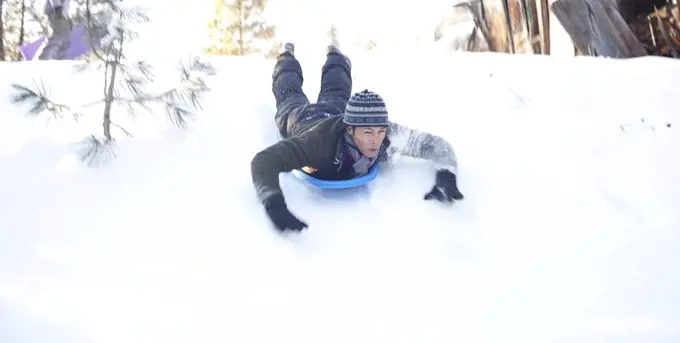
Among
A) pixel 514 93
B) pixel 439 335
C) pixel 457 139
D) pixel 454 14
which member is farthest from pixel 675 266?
pixel 454 14

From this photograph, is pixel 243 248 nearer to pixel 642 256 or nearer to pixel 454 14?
pixel 642 256

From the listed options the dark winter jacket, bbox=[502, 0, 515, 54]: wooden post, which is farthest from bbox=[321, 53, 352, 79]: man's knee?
bbox=[502, 0, 515, 54]: wooden post

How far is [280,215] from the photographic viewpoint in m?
2.19

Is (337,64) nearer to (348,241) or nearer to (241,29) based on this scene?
(348,241)

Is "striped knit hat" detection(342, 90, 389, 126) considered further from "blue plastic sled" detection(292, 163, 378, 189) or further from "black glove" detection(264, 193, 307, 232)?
"black glove" detection(264, 193, 307, 232)

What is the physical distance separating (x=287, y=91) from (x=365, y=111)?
1176mm

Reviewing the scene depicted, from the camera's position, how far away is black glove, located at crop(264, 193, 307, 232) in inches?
85.3

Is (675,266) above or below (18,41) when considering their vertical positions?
above

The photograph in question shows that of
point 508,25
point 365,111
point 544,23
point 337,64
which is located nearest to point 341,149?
point 365,111

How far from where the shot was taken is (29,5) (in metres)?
2.93

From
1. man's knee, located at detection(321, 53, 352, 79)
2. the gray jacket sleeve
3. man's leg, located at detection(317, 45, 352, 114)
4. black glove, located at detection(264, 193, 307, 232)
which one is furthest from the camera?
man's knee, located at detection(321, 53, 352, 79)

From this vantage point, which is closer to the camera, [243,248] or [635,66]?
[243,248]

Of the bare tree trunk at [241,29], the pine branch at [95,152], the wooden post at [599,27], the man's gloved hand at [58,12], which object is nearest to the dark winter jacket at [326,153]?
the pine branch at [95,152]

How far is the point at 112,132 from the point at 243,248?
138 cm
